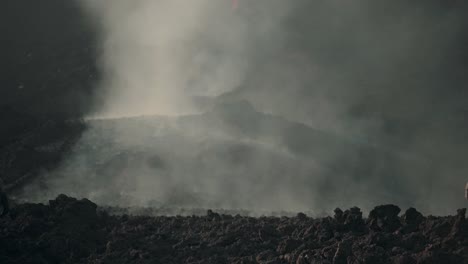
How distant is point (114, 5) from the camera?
51344 millimetres

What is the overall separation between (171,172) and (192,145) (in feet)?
7.05

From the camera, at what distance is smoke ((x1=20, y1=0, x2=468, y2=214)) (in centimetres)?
2750

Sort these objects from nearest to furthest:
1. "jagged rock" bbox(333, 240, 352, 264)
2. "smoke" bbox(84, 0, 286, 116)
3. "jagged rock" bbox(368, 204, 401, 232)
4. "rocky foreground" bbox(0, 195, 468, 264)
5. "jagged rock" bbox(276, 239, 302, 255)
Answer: "jagged rock" bbox(333, 240, 352, 264)
"rocky foreground" bbox(0, 195, 468, 264)
"jagged rock" bbox(276, 239, 302, 255)
"jagged rock" bbox(368, 204, 401, 232)
"smoke" bbox(84, 0, 286, 116)

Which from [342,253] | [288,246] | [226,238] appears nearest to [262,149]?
[226,238]

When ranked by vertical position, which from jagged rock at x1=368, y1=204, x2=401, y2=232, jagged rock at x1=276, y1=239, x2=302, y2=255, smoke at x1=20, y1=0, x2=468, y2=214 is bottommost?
jagged rock at x1=276, y1=239, x2=302, y2=255

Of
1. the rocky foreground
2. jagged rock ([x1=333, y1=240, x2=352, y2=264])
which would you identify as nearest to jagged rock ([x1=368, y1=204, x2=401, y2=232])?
the rocky foreground

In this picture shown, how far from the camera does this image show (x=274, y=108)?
1457 inches

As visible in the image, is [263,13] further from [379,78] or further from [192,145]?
[192,145]

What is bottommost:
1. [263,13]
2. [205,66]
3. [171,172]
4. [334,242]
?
[334,242]

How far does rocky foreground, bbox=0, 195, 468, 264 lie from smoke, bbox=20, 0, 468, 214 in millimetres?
5385

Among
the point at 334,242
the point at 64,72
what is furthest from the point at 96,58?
the point at 334,242

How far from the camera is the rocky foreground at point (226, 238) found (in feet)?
53.5

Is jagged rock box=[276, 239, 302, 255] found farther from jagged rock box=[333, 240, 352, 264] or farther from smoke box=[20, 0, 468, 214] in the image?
smoke box=[20, 0, 468, 214]

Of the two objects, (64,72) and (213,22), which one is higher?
(213,22)
